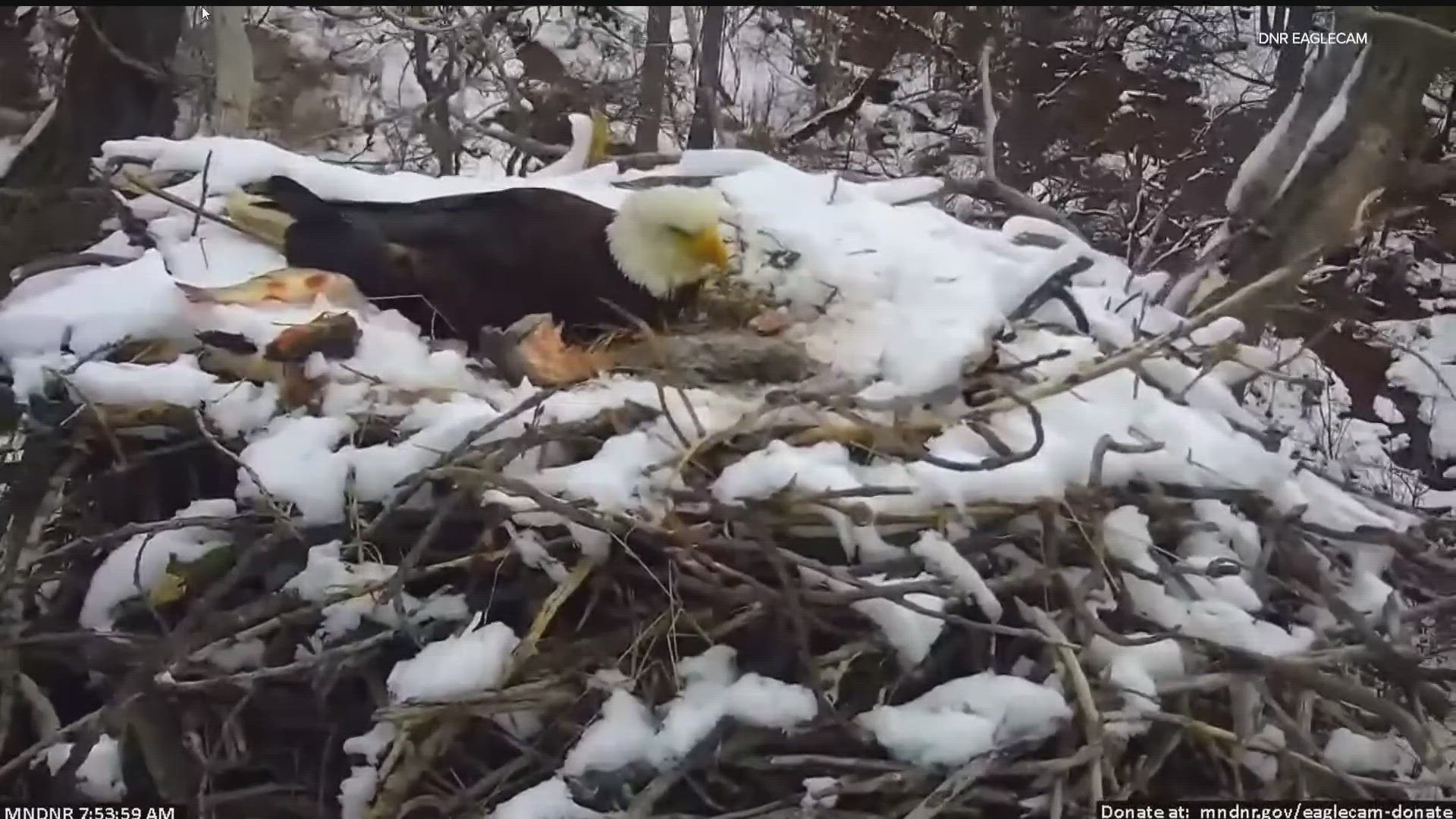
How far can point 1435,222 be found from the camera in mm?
1165

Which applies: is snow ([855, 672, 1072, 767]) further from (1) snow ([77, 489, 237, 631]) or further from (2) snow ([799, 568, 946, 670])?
(1) snow ([77, 489, 237, 631])

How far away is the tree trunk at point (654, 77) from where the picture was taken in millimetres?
1229

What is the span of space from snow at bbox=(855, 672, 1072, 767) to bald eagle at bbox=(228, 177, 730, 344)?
0.45m

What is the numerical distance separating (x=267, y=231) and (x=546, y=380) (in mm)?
319

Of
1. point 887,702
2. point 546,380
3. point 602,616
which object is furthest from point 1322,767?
point 546,380

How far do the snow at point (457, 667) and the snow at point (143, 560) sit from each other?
0.16 meters

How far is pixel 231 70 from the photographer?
1232mm

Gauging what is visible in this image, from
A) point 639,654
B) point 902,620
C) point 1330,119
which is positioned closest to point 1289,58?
point 1330,119

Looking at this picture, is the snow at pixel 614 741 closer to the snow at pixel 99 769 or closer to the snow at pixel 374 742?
the snow at pixel 374 742

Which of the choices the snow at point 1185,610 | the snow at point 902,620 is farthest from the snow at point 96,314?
the snow at point 1185,610

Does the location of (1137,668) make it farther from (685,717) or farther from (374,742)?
(374,742)

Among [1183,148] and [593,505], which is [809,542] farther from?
[1183,148]

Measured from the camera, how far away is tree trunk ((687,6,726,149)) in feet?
3.93

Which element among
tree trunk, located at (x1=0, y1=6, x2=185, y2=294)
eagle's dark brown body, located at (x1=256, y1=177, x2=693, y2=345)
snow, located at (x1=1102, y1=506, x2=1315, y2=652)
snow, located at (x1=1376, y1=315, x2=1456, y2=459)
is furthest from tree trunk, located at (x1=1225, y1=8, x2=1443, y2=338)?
tree trunk, located at (x1=0, y1=6, x2=185, y2=294)
